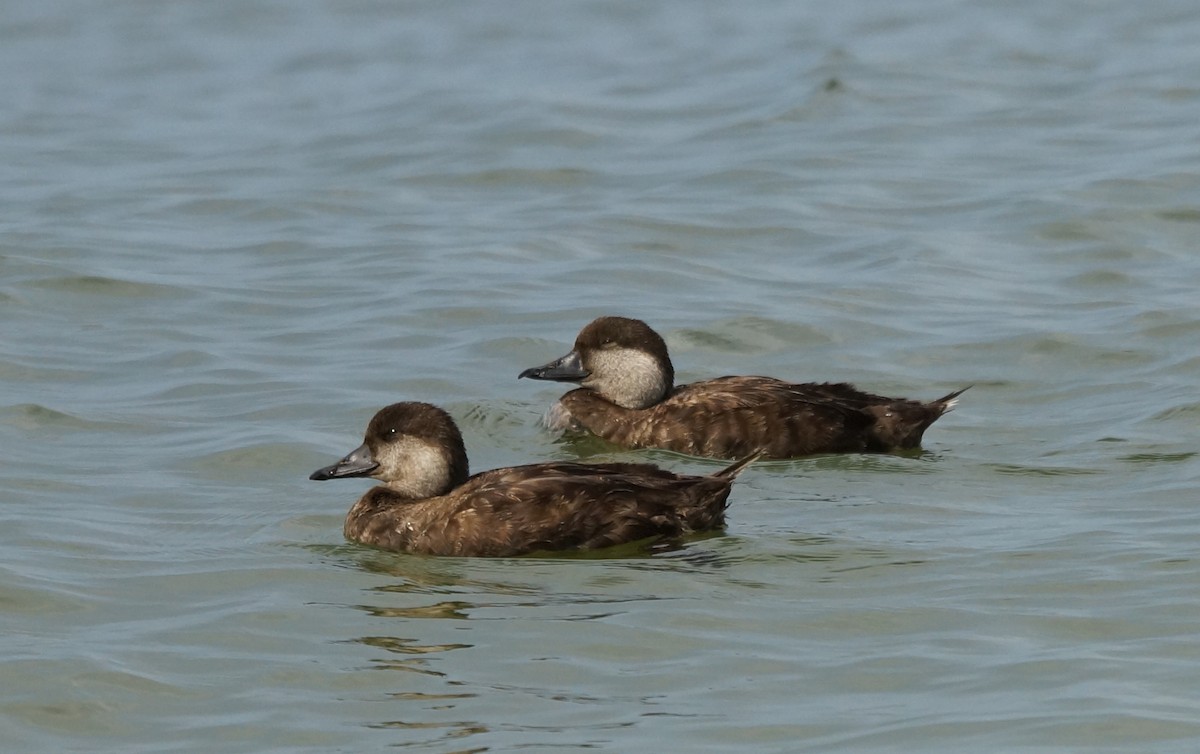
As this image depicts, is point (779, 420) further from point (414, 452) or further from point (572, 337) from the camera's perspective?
point (572, 337)

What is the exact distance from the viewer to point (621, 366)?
12.5 meters

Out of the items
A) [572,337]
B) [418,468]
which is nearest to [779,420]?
[418,468]

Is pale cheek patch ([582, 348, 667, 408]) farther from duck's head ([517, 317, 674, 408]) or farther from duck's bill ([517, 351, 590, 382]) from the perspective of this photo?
duck's bill ([517, 351, 590, 382])

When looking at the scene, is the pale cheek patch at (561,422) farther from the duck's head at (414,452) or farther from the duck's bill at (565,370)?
the duck's head at (414,452)

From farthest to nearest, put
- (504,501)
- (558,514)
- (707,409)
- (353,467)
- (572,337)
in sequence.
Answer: (572,337)
(707,409)
(353,467)
(504,501)
(558,514)

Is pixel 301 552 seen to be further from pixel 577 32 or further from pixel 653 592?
pixel 577 32

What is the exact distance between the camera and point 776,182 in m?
19.6

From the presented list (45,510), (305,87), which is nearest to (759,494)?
(45,510)

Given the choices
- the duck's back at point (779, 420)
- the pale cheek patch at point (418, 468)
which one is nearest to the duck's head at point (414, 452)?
the pale cheek patch at point (418, 468)

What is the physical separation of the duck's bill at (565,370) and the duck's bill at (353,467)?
2.36 metres

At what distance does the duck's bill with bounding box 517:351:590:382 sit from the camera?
497 inches

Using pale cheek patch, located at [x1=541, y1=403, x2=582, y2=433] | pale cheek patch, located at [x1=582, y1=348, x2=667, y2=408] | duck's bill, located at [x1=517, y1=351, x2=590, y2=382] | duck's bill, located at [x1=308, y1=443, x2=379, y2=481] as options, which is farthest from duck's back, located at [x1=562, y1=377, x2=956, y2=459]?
duck's bill, located at [x1=308, y1=443, x2=379, y2=481]

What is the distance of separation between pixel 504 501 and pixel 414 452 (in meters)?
0.73

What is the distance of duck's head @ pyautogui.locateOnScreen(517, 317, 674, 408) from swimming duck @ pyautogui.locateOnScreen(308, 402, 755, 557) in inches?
89.2
